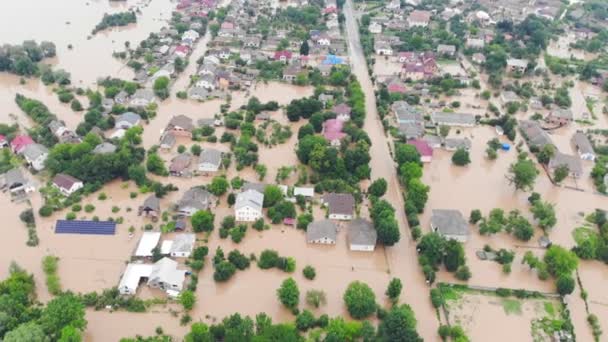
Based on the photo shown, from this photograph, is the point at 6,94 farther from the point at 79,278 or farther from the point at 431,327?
the point at 431,327

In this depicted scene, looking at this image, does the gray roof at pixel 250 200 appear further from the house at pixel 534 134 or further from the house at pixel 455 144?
the house at pixel 534 134

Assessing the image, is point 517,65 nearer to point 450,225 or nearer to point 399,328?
point 450,225

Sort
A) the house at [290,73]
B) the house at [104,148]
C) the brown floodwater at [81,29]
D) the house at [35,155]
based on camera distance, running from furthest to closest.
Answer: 1. the brown floodwater at [81,29]
2. the house at [290,73]
3. the house at [104,148]
4. the house at [35,155]

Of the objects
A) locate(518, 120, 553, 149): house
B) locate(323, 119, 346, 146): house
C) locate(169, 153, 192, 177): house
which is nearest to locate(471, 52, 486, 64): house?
locate(518, 120, 553, 149): house

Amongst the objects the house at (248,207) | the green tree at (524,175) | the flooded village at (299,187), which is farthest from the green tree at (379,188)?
the green tree at (524,175)

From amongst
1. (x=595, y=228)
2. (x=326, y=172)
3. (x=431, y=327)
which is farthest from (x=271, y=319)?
(x=595, y=228)

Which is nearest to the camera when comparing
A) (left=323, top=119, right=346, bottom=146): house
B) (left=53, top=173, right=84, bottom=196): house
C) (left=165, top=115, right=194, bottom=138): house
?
(left=53, top=173, right=84, bottom=196): house

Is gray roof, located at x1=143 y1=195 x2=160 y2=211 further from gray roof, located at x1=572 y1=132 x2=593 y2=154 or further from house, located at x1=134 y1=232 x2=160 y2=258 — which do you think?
gray roof, located at x1=572 y1=132 x2=593 y2=154
